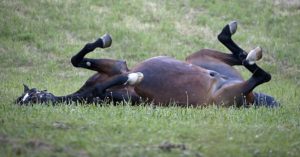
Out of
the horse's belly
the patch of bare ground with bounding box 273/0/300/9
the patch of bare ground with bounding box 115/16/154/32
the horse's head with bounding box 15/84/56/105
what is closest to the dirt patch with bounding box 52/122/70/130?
the horse's head with bounding box 15/84/56/105

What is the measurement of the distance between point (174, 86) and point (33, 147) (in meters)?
3.46

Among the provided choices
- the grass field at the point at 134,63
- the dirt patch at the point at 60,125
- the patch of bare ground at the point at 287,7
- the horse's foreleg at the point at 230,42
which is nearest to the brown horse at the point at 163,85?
the grass field at the point at 134,63

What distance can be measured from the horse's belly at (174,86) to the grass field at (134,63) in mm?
465

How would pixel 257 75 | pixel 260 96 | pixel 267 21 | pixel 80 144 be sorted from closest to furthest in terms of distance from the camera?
pixel 80 144 < pixel 257 75 < pixel 260 96 < pixel 267 21

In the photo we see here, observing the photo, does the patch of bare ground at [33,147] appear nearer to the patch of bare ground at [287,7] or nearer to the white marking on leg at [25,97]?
the white marking on leg at [25,97]

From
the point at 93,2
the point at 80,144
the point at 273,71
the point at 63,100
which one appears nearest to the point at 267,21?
the point at 273,71

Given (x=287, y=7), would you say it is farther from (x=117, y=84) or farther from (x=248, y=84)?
(x=117, y=84)

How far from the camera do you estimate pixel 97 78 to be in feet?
30.3

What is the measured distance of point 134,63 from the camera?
17.8 meters

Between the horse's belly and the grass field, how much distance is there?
1.53 feet

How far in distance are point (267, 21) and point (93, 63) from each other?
13.5 meters

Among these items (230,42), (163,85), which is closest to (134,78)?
(163,85)

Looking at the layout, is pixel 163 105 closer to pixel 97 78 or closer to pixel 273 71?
pixel 97 78

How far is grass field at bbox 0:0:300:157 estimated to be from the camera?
20.4 ft
